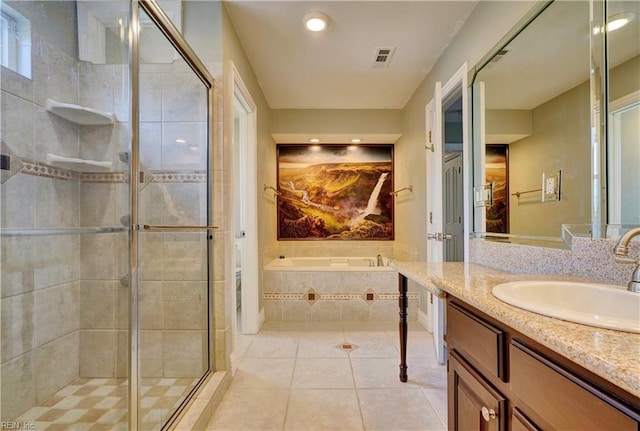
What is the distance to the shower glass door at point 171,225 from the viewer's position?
1489 mm

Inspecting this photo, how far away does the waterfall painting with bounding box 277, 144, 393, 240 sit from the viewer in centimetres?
402

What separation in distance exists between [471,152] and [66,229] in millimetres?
2487

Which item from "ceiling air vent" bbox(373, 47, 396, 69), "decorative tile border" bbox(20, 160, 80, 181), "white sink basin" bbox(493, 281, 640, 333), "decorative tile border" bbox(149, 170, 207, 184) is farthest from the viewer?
"ceiling air vent" bbox(373, 47, 396, 69)

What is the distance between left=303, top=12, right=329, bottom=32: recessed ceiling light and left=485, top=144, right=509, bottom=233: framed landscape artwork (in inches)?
53.3

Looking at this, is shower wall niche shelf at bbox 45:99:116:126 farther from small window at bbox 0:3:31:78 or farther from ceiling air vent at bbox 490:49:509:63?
ceiling air vent at bbox 490:49:509:63

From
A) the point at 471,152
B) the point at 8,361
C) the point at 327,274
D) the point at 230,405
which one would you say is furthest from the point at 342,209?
the point at 8,361

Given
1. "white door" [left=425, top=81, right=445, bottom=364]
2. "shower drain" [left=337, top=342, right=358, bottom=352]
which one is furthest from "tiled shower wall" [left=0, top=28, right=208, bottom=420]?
"white door" [left=425, top=81, right=445, bottom=364]

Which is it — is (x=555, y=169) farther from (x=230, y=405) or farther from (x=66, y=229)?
(x=66, y=229)

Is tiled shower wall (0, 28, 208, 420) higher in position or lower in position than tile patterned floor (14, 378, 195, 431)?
higher

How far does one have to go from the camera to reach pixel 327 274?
3.06 meters

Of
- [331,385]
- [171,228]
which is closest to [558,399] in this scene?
[331,385]

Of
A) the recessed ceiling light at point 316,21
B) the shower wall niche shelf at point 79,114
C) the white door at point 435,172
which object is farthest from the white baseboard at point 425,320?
the shower wall niche shelf at point 79,114

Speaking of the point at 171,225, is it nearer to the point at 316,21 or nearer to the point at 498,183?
the point at 316,21

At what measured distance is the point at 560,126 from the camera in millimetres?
1270
